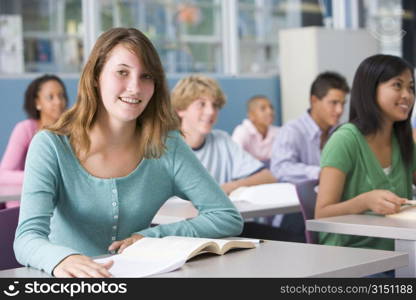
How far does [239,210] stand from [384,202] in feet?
2.17

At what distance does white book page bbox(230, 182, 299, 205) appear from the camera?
139 inches

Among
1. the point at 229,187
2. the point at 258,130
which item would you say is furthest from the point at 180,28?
the point at 229,187

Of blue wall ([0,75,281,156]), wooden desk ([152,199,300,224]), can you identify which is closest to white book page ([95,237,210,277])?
wooden desk ([152,199,300,224])

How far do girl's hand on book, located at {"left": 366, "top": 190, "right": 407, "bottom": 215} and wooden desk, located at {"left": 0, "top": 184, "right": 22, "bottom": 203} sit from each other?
174 cm

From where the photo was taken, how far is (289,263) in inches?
74.7

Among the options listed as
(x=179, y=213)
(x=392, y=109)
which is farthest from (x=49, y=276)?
(x=392, y=109)

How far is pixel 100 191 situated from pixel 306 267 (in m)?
0.75

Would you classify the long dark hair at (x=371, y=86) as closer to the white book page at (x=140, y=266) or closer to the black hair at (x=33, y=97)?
the white book page at (x=140, y=266)

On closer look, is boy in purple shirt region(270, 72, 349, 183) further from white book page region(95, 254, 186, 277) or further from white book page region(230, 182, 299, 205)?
white book page region(95, 254, 186, 277)

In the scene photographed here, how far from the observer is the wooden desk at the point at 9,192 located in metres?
3.74

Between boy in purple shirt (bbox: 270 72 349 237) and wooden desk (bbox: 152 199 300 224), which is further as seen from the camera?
boy in purple shirt (bbox: 270 72 349 237)

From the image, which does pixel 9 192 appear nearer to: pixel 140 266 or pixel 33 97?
pixel 33 97

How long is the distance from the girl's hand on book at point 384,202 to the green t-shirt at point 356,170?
255 millimetres

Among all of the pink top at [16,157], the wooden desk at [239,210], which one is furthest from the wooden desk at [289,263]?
the pink top at [16,157]
